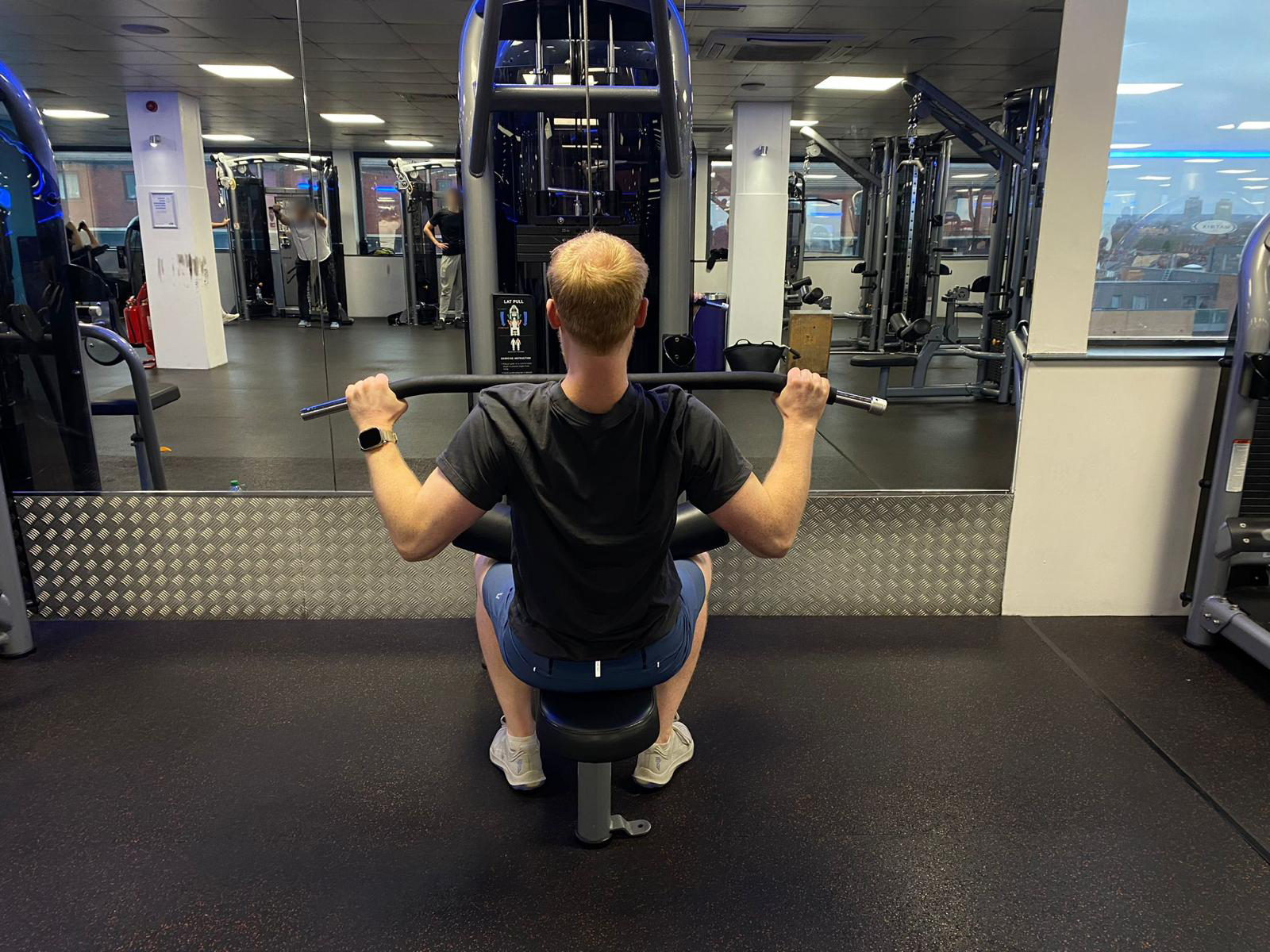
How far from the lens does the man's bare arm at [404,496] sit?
134 cm

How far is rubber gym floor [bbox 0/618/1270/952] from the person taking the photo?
150cm

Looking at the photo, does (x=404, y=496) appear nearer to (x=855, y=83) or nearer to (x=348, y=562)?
(x=348, y=562)

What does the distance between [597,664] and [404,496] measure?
0.46m

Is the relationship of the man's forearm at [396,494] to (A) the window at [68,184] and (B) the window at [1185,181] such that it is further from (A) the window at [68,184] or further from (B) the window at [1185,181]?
(B) the window at [1185,181]

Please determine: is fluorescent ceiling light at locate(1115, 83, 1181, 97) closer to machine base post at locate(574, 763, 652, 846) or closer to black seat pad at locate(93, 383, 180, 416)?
machine base post at locate(574, 763, 652, 846)

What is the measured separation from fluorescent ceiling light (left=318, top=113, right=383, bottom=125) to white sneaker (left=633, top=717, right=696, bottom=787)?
516cm

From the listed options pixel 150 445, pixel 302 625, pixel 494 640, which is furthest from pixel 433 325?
pixel 494 640

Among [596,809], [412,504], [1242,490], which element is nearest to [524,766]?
[596,809]

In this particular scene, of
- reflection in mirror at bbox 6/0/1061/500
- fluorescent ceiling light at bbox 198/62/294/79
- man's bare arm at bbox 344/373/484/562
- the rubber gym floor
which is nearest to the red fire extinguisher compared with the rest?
reflection in mirror at bbox 6/0/1061/500

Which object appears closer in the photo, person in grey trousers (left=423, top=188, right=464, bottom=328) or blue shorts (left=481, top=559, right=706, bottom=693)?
blue shorts (left=481, top=559, right=706, bottom=693)

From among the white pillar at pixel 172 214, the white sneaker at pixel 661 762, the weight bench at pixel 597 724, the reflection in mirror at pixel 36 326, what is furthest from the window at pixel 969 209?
the reflection in mirror at pixel 36 326

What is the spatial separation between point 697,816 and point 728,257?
4240 mm

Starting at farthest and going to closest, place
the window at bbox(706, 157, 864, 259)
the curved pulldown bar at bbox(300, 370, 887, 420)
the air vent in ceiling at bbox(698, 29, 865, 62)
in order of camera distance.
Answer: the window at bbox(706, 157, 864, 259) → the air vent in ceiling at bbox(698, 29, 865, 62) → the curved pulldown bar at bbox(300, 370, 887, 420)

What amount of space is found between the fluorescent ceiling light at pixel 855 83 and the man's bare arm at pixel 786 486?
4454 millimetres
